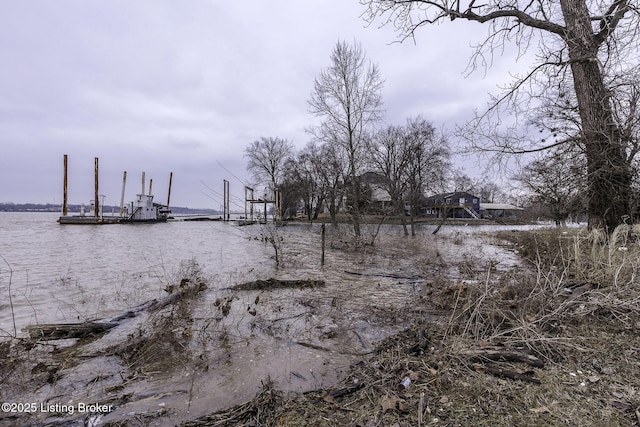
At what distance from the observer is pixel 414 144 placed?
107 ft

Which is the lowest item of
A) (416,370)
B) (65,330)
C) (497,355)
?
(65,330)

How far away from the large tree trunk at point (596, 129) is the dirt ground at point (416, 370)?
6.56 feet

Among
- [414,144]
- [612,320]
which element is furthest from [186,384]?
[414,144]

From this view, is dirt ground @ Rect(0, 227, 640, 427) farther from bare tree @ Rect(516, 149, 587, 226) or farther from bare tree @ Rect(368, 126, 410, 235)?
bare tree @ Rect(368, 126, 410, 235)

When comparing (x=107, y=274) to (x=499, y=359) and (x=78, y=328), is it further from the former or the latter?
(x=499, y=359)

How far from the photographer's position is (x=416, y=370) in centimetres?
329

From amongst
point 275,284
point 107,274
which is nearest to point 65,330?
point 275,284

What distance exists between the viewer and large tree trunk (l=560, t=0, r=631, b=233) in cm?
654

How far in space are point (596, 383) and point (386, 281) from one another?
262 inches

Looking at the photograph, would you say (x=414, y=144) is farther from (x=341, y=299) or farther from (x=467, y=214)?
(x=467, y=214)

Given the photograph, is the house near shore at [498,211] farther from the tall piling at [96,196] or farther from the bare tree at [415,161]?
the tall piling at [96,196]

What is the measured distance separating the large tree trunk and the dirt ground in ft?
6.56

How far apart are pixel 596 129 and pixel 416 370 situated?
6838 millimetres

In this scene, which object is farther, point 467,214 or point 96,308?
Result: point 467,214
